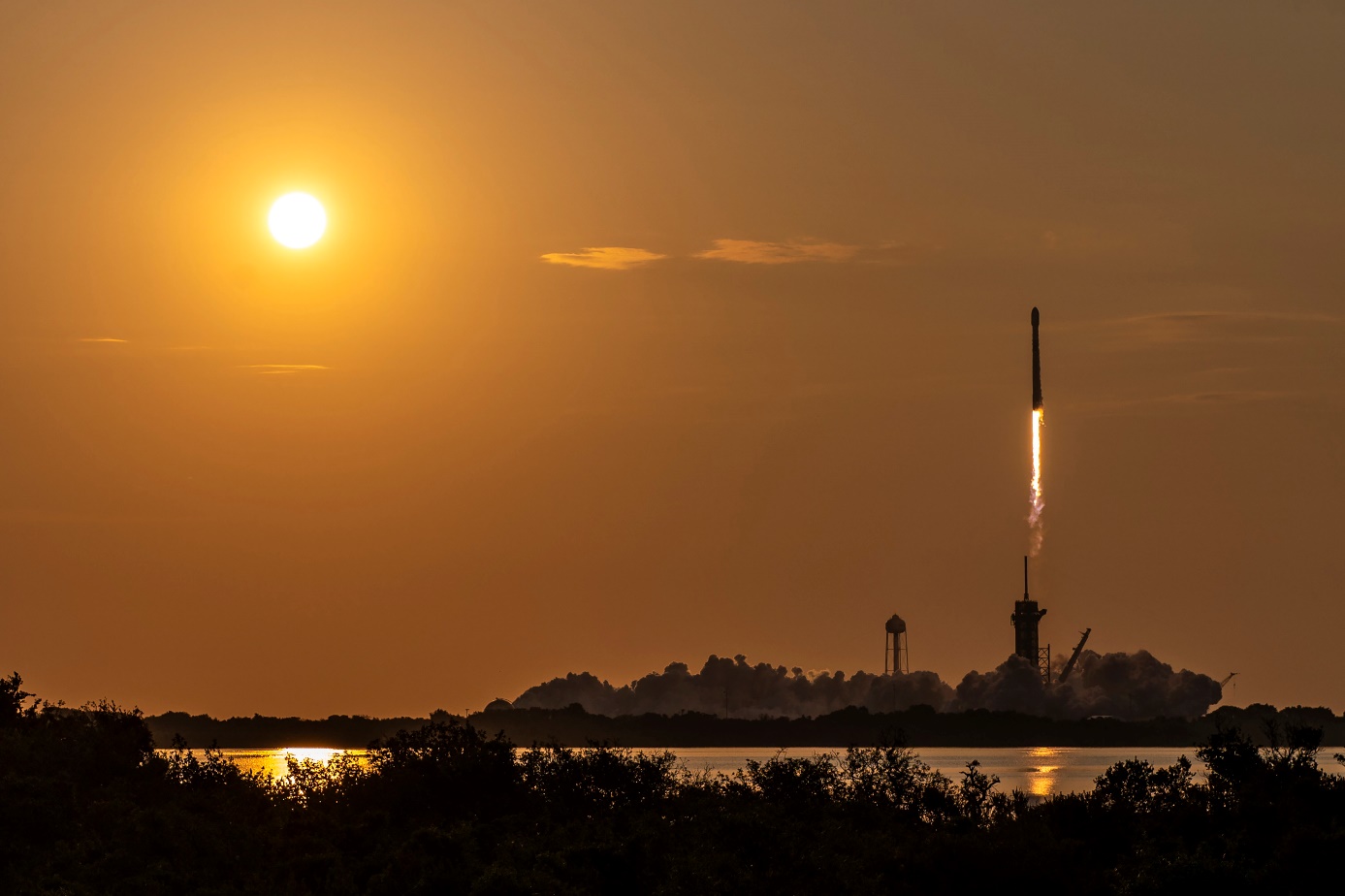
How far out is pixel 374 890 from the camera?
65250 millimetres

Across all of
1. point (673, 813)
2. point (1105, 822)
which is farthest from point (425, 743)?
point (1105, 822)

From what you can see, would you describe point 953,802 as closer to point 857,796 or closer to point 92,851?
point 857,796

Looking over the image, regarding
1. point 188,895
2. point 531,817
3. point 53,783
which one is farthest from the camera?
point 531,817

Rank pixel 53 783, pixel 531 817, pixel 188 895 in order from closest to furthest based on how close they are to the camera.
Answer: pixel 188 895 → pixel 53 783 → pixel 531 817

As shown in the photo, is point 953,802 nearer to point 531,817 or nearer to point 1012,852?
point 1012,852

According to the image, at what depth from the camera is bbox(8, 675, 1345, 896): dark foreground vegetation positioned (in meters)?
65.4

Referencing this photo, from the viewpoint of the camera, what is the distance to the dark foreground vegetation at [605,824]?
214 feet

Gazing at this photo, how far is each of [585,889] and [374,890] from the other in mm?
7388

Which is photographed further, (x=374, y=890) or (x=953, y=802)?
(x=953, y=802)

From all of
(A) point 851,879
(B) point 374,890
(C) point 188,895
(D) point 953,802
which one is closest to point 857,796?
(D) point 953,802

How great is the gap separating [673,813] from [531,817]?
19.5 ft

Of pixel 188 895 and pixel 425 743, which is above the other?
pixel 425 743

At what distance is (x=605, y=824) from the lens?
73688 mm

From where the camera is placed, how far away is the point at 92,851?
67.8 m
